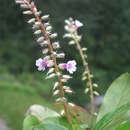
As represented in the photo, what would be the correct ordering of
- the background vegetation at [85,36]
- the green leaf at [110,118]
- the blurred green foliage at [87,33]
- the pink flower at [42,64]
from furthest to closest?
the blurred green foliage at [87,33] → the background vegetation at [85,36] → the pink flower at [42,64] → the green leaf at [110,118]

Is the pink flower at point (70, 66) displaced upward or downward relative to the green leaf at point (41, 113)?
upward

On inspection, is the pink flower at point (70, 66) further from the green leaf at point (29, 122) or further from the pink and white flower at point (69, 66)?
the green leaf at point (29, 122)

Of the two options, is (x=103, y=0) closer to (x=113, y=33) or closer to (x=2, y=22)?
(x=113, y=33)

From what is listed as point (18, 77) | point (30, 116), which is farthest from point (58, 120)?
point (18, 77)

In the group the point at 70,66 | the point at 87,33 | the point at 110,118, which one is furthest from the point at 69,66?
the point at 87,33

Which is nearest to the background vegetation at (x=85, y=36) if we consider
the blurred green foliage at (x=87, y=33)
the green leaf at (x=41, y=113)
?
the blurred green foliage at (x=87, y=33)

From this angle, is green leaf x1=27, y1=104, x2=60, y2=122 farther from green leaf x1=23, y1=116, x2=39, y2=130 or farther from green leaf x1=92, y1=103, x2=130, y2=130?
green leaf x1=92, y1=103, x2=130, y2=130

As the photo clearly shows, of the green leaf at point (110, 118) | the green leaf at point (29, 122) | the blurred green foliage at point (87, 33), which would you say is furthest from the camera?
the blurred green foliage at point (87, 33)
